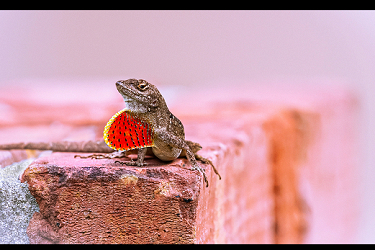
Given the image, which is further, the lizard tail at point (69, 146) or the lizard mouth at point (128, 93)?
the lizard tail at point (69, 146)

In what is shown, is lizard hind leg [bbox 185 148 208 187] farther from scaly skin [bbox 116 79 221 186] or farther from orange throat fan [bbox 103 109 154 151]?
orange throat fan [bbox 103 109 154 151]

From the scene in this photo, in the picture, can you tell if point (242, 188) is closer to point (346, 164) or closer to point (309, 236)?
point (309, 236)

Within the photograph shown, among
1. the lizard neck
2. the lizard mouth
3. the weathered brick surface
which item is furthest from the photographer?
the lizard neck

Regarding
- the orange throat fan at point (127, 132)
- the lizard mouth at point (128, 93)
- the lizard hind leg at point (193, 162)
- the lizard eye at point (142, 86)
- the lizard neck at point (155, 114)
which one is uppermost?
the lizard eye at point (142, 86)

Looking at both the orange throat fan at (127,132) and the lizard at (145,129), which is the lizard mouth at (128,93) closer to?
the lizard at (145,129)


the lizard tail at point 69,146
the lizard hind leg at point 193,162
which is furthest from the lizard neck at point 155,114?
the lizard tail at point 69,146

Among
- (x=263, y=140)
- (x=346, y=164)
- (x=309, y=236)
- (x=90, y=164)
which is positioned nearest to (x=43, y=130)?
(x=90, y=164)

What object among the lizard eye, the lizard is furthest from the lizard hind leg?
the lizard eye
